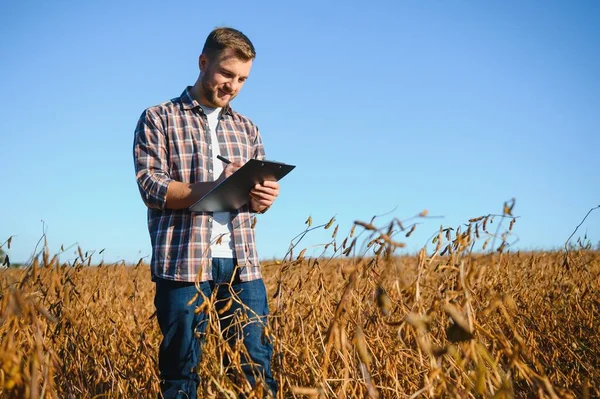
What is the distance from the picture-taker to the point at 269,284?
6.34m

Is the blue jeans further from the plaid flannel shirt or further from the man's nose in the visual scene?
the man's nose

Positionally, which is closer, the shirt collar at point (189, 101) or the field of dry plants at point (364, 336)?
the field of dry plants at point (364, 336)

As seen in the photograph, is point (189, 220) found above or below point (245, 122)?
below

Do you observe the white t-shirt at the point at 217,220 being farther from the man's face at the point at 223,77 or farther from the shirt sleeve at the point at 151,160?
the shirt sleeve at the point at 151,160

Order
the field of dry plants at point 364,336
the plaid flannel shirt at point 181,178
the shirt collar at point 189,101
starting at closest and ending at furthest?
the field of dry plants at point 364,336
the plaid flannel shirt at point 181,178
the shirt collar at point 189,101

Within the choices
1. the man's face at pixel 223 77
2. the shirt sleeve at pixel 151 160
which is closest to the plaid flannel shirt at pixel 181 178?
the shirt sleeve at pixel 151 160

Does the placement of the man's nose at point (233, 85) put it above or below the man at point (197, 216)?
above

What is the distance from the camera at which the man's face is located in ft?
→ 8.06

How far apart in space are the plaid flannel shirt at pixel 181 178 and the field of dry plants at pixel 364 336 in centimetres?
23

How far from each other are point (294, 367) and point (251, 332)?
13.3 inches

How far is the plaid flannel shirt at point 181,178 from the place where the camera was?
7.54 ft

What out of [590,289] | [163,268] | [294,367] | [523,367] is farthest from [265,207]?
[590,289]

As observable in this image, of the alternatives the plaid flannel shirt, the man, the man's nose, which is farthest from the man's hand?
the man's nose

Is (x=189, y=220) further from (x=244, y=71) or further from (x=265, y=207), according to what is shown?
(x=244, y=71)
